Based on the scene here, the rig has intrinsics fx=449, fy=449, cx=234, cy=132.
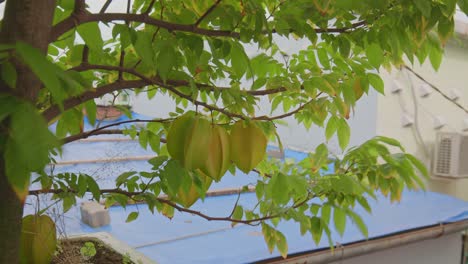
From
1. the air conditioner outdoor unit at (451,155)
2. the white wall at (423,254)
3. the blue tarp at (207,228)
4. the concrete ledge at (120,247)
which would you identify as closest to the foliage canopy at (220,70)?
the concrete ledge at (120,247)

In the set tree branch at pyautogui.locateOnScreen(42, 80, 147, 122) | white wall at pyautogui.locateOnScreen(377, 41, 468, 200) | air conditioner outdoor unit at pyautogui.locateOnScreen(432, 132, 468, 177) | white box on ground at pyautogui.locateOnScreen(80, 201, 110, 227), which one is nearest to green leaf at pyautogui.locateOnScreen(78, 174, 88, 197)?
tree branch at pyautogui.locateOnScreen(42, 80, 147, 122)

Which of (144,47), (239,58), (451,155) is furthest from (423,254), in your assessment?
(144,47)

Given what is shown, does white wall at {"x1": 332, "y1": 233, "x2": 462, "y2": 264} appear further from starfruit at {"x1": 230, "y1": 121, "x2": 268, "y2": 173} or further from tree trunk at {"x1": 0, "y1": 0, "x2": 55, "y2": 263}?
tree trunk at {"x1": 0, "y1": 0, "x2": 55, "y2": 263}

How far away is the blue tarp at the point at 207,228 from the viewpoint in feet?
4.03

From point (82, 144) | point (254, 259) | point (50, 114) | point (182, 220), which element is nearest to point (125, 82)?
point (50, 114)

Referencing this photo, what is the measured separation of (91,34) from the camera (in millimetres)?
422

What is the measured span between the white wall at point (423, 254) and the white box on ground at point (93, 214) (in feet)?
2.66

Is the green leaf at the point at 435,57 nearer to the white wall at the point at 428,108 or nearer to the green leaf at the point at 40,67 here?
the green leaf at the point at 40,67

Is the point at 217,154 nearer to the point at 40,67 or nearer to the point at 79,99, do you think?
the point at 79,99

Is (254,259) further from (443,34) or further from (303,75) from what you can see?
(443,34)

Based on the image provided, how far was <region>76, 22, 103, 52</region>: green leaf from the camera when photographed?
0.42 m

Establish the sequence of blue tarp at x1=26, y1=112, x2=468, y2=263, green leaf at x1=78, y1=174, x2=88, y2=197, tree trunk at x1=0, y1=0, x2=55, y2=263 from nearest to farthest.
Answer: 1. tree trunk at x1=0, y1=0, x2=55, y2=263
2. green leaf at x1=78, y1=174, x2=88, y2=197
3. blue tarp at x1=26, y1=112, x2=468, y2=263

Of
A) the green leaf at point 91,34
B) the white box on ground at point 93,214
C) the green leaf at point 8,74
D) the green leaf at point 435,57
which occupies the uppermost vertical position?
the green leaf at point 435,57

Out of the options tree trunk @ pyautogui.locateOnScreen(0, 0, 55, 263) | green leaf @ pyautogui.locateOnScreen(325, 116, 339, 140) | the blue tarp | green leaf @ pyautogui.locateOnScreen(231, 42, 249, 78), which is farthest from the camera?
the blue tarp
